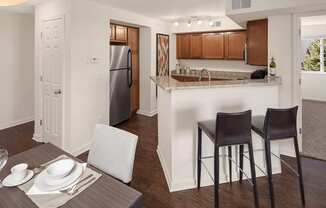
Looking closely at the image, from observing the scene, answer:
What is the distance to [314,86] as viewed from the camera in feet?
25.7

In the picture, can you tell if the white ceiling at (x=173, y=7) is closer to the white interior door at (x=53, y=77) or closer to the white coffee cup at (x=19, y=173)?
the white interior door at (x=53, y=77)

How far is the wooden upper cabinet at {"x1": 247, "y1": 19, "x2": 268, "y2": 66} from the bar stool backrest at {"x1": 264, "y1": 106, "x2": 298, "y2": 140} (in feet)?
6.50

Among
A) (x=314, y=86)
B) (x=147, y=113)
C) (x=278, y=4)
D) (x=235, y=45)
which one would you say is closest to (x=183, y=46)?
(x=235, y=45)

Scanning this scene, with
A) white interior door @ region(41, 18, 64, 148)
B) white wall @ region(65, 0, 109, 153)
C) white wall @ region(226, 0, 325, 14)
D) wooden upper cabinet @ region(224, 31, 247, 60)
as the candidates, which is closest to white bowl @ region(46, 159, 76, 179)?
white wall @ region(65, 0, 109, 153)

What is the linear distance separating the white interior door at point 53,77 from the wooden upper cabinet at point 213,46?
3.88 metres

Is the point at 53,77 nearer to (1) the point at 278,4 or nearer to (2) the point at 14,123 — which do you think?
(2) the point at 14,123

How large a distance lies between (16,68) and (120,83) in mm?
2347

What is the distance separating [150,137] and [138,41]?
2.72m

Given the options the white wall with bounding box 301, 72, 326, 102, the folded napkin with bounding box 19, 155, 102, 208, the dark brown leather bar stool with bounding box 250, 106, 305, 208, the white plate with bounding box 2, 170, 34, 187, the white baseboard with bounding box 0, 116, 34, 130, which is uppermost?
the white wall with bounding box 301, 72, 326, 102

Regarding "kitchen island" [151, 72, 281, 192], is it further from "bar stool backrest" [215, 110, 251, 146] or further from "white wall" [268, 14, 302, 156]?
"white wall" [268, 14, 302, 156]

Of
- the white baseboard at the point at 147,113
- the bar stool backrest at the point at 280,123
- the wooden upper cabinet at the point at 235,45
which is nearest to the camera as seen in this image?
the bar stool backrest at the point at 280,123

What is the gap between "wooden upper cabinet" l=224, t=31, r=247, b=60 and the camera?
584 centimetres

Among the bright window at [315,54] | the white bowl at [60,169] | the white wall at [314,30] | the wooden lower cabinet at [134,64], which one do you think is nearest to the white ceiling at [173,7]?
the wooden lower cabinet at [134,64]

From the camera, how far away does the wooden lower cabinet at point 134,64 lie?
5.90 metres
